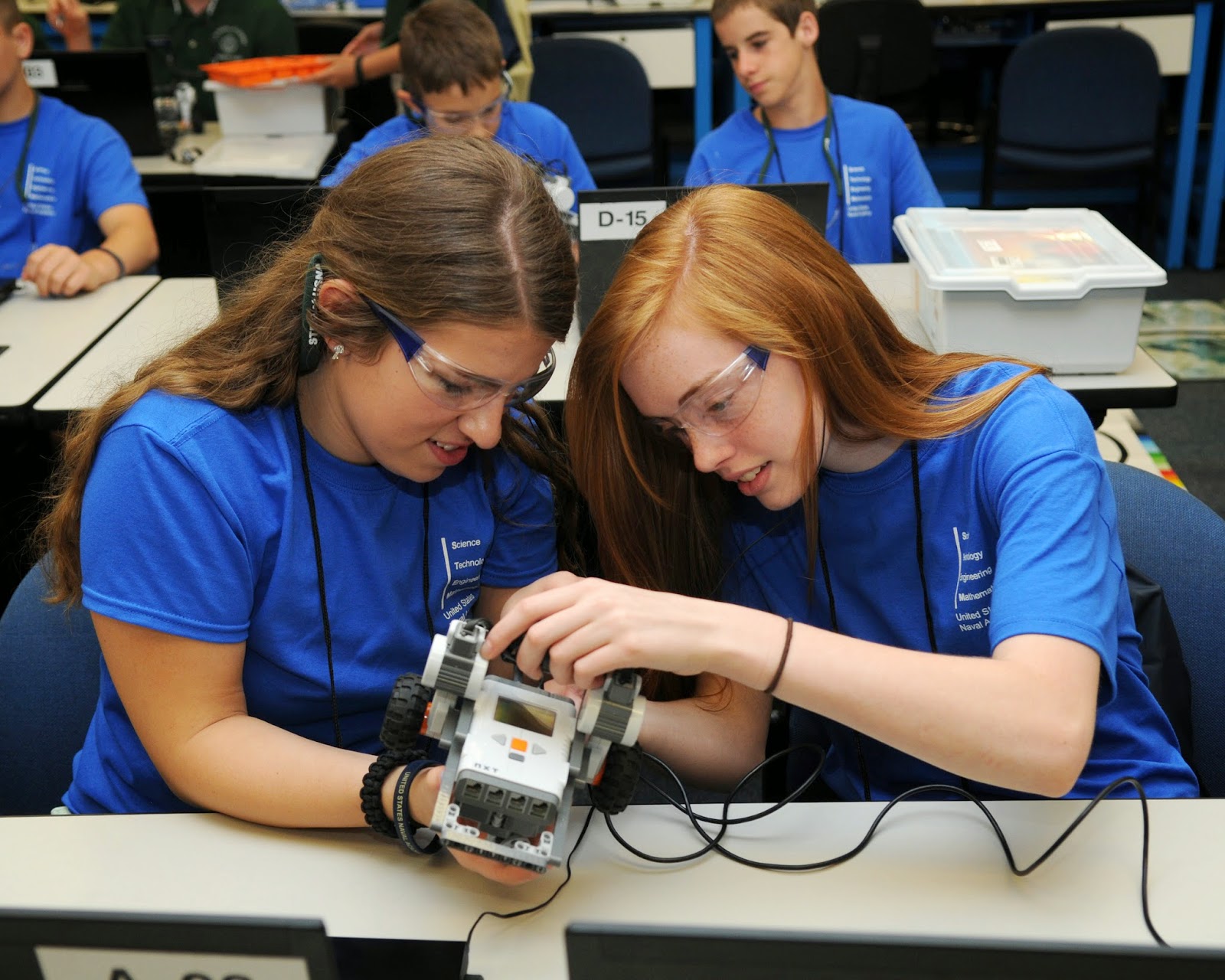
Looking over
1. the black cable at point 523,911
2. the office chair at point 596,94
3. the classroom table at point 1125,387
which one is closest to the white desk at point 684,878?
the black cable at point 523,911

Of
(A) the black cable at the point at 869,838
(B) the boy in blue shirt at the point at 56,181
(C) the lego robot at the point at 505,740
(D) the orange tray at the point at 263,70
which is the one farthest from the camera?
(D) the orange tray at the point at 263,70

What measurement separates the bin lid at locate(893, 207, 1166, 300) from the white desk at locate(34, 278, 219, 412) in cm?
125

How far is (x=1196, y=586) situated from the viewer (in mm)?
1394

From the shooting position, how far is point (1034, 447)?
115cm

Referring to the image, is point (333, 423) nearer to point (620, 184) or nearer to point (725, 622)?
point (725, 622)

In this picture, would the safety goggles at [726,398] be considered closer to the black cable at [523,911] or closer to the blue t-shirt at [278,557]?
the blue t-shirt at [278,557]

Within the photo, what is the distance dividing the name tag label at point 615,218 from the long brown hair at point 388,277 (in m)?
0.91

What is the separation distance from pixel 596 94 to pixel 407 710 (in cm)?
398

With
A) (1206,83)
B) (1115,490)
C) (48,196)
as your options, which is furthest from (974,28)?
(1115,490)

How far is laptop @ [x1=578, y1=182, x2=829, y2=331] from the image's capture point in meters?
2.11

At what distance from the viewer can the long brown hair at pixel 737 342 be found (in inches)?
45.9

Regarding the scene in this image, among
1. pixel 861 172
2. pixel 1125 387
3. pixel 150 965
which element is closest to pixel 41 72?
pixel 861 172

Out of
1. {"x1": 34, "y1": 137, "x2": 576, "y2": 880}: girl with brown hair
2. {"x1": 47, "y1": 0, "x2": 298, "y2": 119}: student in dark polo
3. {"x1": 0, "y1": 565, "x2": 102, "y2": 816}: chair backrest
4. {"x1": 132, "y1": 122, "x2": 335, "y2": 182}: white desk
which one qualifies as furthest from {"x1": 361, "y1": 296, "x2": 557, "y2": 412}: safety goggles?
{"x1": 47, "y1": 0, "x2": 298, "y2": 119}: student in dark polo

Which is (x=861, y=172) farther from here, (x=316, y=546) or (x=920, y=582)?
(x=316, y=546)
